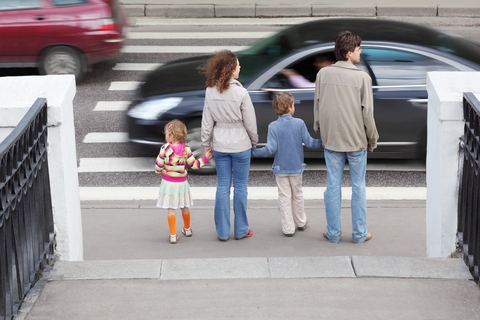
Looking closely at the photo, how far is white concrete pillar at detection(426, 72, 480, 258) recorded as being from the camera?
16.3 ft

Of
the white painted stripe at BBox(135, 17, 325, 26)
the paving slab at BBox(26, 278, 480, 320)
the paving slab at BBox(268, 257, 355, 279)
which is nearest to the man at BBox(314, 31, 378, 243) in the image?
the paving slab at BBox(268, 257, 355, 279)

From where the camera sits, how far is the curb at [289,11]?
16.9 meters

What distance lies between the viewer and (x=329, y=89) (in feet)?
20.4

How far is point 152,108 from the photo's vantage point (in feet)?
29.3

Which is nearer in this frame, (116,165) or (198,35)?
(116,165)

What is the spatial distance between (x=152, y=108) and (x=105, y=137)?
4.87 ft

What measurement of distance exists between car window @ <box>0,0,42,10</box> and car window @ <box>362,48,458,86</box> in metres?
6.11

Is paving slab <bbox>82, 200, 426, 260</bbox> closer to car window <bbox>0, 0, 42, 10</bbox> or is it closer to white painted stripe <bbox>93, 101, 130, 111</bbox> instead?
white painted stripe <bbox>93, 101, 130, 111</bbox>

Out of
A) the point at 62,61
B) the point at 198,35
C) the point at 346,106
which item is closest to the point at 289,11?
the point at 198,35

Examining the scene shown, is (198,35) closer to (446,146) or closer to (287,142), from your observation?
(287,142)

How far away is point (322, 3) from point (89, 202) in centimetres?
1066

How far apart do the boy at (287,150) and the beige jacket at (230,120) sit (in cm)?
20

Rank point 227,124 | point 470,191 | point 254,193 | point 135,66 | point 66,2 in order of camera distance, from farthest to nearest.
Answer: point 135,66 → point 66,2 → point 254,193 → point 227,124 → point 470,191

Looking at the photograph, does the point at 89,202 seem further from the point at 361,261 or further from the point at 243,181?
the point at 361,261
